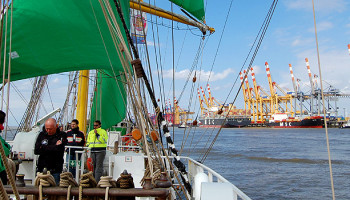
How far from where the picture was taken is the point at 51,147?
3715 millimetres

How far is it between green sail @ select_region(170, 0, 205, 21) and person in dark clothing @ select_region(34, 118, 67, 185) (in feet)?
25.0

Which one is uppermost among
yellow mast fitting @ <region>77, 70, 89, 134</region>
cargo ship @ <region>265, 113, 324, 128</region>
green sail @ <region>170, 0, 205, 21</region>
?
green sail @ <region>170, 0, 205, 21</region>

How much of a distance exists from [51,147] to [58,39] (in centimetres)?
132

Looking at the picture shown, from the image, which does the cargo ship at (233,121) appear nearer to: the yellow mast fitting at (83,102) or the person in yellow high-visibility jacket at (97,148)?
the yellow mast fitting at (83,102)

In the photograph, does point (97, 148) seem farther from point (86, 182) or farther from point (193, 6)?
point (193, 6)

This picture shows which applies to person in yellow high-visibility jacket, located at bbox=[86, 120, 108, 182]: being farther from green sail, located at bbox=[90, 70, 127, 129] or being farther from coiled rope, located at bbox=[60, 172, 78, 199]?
green sail, located at bbox=[90, 70, 127, 129]

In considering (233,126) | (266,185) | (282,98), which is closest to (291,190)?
(266,185)

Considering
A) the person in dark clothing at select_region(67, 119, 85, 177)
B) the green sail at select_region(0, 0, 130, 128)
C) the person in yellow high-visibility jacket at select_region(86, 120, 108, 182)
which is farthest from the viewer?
the person in yellow high-visibility jacket at select_region(86, 120, 108, 182)

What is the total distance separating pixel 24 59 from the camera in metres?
3.64

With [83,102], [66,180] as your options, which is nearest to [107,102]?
[83,102]

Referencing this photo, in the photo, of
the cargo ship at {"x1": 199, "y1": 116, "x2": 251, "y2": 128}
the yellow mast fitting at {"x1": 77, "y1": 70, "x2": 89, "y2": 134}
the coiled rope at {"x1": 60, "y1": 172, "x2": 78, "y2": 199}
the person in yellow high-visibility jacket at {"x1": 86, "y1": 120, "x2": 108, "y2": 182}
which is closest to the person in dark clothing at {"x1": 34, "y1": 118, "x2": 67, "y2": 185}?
the coiled rope at {"x1": 60, "y1": 172, "x2": 78, "y2": 199}

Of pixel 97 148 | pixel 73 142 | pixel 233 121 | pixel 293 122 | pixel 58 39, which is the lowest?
pixel 293 122

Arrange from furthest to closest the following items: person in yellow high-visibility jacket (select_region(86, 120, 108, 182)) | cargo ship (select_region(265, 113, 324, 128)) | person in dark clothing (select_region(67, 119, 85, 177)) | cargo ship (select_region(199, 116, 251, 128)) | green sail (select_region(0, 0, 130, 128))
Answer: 1. cargo ship (select_region(199, 116, 251, 128))
2. cargo ship (select_region(265, 113, 324, 128))
3. person in yellow high-visibility jacket (select_region(86, 120, 108, 182))
4. person in dark clothing (select_region(67, 119, 85, 177))
5. green sail (select_region(0, 0, 130, 128))

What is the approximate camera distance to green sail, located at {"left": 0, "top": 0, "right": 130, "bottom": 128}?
3645mm
